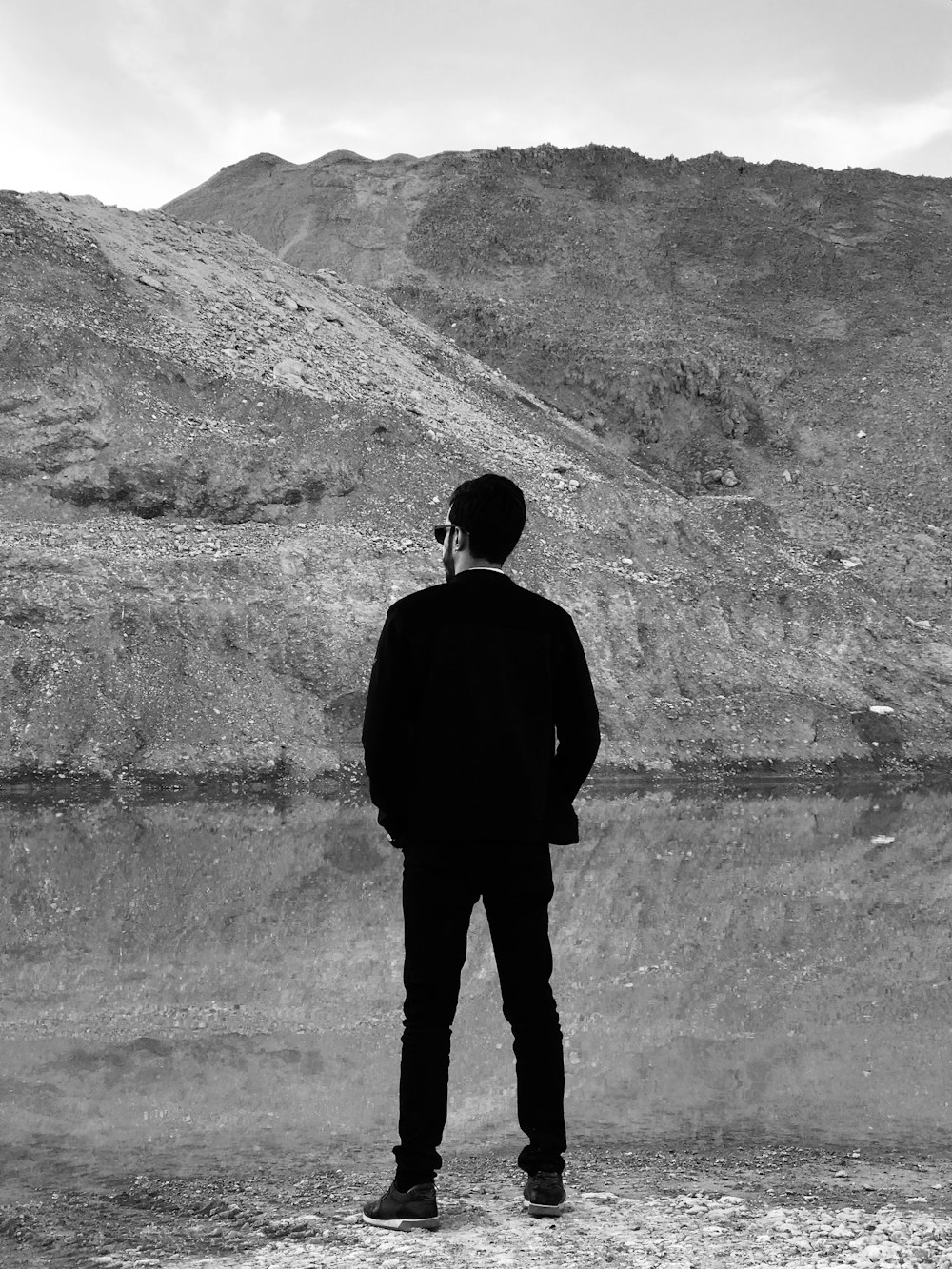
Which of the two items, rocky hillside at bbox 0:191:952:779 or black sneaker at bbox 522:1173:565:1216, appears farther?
rocky hillside at bbox 0:191:952:779

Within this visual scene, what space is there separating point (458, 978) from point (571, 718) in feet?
3.43

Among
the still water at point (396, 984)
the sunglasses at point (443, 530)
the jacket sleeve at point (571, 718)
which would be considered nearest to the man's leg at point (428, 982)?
the jacket sleeve at point (571, 718)

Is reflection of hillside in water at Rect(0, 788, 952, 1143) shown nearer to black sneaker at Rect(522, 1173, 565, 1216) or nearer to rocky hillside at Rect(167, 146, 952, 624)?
black sneaker at Rect(522, 1173, 565, 1216)

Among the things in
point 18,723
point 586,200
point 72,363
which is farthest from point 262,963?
point 586,200

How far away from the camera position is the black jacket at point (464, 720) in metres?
4.77

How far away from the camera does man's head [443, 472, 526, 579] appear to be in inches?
199

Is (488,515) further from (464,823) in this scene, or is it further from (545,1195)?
(545,1195)

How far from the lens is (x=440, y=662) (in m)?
4.85

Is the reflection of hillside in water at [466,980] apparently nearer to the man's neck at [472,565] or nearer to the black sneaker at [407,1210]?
the black sneaker at [407,1210]

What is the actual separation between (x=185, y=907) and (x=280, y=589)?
11.3 meters

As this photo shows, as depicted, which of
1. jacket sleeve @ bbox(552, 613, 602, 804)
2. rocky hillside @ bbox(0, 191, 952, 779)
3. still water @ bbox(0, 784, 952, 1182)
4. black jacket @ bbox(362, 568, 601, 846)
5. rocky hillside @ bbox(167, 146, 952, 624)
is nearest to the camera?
black jacket @ bbox(362, 568, 601, 846)

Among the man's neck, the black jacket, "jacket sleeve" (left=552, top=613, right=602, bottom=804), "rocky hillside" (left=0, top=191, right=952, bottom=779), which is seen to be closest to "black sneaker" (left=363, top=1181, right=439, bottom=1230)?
the black jacket

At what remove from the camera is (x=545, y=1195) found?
4812 mm

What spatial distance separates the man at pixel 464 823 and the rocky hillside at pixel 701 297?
27.1m
